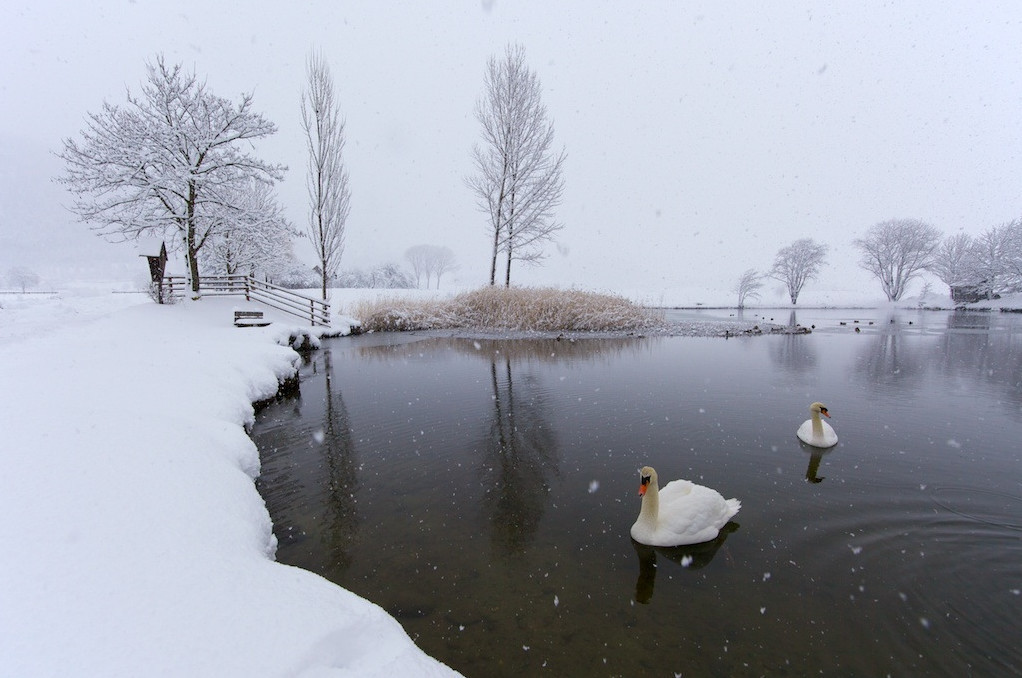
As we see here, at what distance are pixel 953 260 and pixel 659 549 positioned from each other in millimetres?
60074

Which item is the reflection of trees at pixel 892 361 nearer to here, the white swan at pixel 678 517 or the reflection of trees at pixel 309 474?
the white swan at pixel 678 517

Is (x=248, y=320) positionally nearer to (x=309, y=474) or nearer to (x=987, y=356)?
(x=309, y=474)

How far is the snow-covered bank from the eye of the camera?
1909 mm

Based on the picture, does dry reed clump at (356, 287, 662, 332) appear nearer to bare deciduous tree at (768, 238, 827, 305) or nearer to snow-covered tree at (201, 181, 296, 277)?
snow-covered tree at (201, 181, 296, 277)

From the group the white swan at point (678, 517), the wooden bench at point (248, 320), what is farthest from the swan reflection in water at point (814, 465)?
the wooden bench at point (248, 320)

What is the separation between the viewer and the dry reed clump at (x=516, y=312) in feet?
63.8

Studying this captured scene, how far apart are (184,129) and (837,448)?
75.3ft

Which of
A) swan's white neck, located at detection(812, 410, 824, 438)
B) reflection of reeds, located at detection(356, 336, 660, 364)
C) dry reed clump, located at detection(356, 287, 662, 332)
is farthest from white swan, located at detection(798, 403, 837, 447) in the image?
dry reed clump, located at detection(356, 287, 662, 332)

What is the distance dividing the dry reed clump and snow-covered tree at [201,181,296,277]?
5.57 metres

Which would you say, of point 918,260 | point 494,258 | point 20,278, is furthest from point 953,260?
point 20,278

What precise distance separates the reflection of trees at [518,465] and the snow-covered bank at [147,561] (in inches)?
75.1

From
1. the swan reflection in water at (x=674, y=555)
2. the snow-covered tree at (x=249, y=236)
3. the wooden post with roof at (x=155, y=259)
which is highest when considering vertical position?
the snow-covered tree at (x=249, y=236)

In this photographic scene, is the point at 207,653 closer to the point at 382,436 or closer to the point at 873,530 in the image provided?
the point at 382,436

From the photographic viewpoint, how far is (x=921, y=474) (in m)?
5.19
